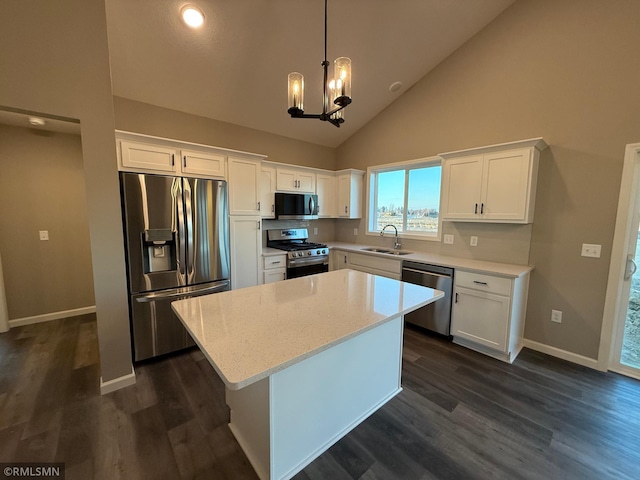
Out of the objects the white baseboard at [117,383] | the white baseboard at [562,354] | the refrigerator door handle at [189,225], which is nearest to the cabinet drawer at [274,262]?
the refrigerator door handle at [189,225]

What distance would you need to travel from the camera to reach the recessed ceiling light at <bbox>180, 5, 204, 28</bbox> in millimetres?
2281

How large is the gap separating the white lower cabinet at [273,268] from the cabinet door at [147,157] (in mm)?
1517

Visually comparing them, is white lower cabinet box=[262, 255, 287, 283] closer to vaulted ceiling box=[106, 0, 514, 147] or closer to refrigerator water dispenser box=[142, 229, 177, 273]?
refrigerator water dispenser box=[142, 229, 177, 273]

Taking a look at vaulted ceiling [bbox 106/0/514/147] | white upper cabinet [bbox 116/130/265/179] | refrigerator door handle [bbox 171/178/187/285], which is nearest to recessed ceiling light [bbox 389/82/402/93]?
vaulted ceiling [bbox 106/0/514/147]

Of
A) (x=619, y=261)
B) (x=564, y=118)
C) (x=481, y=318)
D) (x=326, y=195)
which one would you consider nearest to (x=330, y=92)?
(x=564, y=118)

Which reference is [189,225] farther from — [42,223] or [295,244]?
[42,223]

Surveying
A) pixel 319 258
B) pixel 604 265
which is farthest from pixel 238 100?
pixel 604 265

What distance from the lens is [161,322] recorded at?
254cm

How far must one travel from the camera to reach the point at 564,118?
2.53 metres

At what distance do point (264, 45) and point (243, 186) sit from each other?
151 cm

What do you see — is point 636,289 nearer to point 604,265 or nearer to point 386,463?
point 604,265

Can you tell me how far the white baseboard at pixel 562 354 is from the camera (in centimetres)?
249

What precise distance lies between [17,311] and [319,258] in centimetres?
386

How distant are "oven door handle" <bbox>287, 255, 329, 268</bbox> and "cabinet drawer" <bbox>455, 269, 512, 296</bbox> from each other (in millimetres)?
1891
